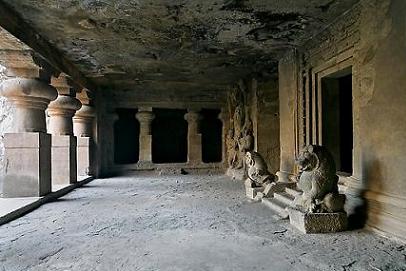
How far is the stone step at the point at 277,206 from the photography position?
468 cm

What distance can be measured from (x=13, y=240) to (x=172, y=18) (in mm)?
3517

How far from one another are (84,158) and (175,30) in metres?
5.92

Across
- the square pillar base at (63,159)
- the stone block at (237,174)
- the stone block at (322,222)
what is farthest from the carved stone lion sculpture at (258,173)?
the square pillar base at (63,159)

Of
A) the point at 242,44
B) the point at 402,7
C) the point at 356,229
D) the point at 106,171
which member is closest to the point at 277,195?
the point at 356,229

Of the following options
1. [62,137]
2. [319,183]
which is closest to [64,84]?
[62,137]

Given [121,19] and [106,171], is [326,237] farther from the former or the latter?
[106,171]

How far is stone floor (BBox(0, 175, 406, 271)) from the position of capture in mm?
2846

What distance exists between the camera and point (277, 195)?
5723mm

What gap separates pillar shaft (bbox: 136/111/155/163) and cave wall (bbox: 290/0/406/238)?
7943 mm

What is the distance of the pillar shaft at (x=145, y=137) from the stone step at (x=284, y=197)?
684cm

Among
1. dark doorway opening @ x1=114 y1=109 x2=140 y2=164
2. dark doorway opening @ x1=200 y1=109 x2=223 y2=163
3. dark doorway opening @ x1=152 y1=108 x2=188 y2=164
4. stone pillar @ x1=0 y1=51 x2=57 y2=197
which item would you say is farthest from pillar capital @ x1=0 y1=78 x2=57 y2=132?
dark doorway opening @ x1=200 y1=109 x2=223 y2=163

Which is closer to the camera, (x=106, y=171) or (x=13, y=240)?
(x=13, y=240)

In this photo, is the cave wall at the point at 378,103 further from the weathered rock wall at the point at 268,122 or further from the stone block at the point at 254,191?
the weathered rock wall at the point at 268,122

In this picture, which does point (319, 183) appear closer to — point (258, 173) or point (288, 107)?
point (258, 173)
